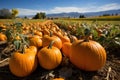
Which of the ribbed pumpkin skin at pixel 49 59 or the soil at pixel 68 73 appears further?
the ribbed pumpkin skin at pixel 49 59

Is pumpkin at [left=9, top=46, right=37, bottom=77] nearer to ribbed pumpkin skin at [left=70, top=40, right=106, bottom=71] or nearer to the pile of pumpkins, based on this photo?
the pile of pumpkins

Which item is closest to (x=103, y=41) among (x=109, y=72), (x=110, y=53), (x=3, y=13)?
(x=110, y=53)

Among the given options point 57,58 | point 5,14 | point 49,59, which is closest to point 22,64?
point 49,59

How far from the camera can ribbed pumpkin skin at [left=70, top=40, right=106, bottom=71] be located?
2.67 m

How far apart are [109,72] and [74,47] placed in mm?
640

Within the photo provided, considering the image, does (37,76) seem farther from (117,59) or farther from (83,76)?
(117,59)

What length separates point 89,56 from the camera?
2.67 m

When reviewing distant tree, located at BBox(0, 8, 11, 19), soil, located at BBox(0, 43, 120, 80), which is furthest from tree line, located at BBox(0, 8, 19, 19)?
soil, located at BBox(0, 43, 120, 80)

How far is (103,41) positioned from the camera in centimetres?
403

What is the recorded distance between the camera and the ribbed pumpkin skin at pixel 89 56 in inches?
105

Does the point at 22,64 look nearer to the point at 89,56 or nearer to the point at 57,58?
the point at 57,58

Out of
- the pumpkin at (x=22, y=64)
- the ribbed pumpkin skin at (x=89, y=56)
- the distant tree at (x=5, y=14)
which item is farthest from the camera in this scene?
the distant tree at (x=5, y=14)

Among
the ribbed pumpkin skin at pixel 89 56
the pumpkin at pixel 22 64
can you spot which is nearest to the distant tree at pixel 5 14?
the pumpkin at pixel 22 64

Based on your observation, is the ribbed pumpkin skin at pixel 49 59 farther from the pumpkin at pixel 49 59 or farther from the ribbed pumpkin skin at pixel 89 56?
the ribbed pumpkin skin at pixel 89 56
